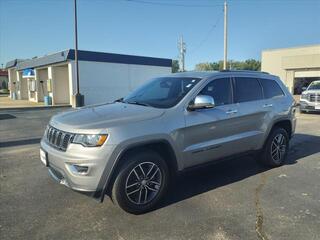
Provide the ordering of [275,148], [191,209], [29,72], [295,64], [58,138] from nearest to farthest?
[58,138]
[191,209]
[275,148]
[29,72]
[295,64]

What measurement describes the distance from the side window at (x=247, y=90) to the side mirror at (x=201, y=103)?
99 centimetres

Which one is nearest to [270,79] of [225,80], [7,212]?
[225,80]

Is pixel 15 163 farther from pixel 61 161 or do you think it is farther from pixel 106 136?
pixel 106 136

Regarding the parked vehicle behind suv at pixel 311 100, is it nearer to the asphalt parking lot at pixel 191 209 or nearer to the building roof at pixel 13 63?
the asphalt parking lot at pixel 191 209

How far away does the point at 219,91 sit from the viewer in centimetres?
510

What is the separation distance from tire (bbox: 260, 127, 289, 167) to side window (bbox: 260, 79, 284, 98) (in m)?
0.66

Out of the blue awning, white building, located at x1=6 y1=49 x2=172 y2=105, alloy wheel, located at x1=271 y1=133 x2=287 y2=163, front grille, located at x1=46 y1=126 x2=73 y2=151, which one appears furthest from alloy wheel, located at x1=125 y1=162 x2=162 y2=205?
the blue awning

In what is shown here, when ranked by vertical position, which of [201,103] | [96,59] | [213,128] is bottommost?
[213,128]

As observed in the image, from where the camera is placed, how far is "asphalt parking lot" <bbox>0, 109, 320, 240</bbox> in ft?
12.0

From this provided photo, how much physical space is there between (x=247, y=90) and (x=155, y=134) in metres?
2.33

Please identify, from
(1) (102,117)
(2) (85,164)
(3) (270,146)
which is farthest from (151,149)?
(3) (270,146)

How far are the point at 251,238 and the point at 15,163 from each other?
5077 millimetres

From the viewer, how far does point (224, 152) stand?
504 cm

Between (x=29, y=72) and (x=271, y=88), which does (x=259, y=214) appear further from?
(x=29, y=72)
